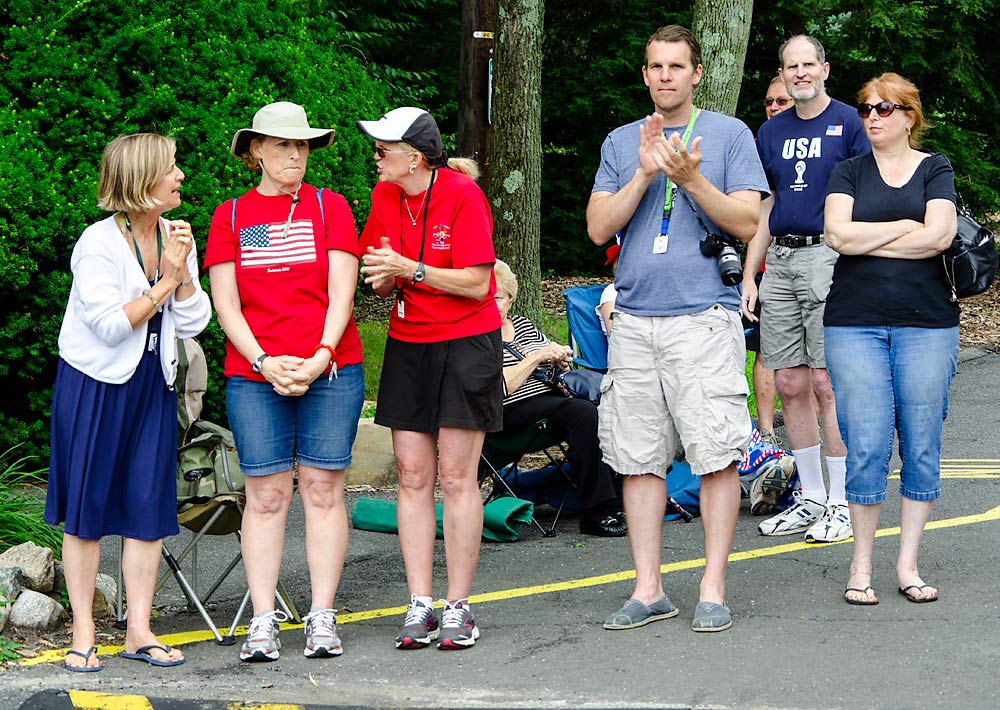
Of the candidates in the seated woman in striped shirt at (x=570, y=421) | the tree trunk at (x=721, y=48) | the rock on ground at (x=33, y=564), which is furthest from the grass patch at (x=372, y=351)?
the rock on ground at (x=33, y=564)

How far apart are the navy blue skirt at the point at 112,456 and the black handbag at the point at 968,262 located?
3186 millimetres

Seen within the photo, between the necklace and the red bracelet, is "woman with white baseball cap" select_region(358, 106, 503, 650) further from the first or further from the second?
the red bracelet

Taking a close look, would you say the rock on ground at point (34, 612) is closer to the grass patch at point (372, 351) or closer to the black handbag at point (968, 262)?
the black handbag at point (968, 262)

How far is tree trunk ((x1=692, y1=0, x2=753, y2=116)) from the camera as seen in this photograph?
984 centimetres

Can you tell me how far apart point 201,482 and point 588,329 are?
9.95 feet

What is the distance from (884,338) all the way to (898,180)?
0.66m

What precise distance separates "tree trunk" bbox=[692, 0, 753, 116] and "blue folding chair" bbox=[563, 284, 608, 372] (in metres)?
2.71

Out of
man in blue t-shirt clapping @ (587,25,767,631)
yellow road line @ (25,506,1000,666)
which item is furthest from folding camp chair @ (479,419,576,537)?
man in blue t-shirt clapping @ (587,25,767,631)

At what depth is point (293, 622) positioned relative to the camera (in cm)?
557

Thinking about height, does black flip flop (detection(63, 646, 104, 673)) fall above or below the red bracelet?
below

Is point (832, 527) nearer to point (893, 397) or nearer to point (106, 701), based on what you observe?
point (893, 397)

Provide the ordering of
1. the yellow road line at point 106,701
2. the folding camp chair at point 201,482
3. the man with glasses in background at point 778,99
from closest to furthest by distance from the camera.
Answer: the yellow road line at point 106,701, the folding camp chair at point 201,482, the man with glasses in background at point 778,99

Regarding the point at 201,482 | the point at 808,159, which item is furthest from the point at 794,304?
the point at 201,482

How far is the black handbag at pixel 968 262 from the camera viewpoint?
5.41 metres
